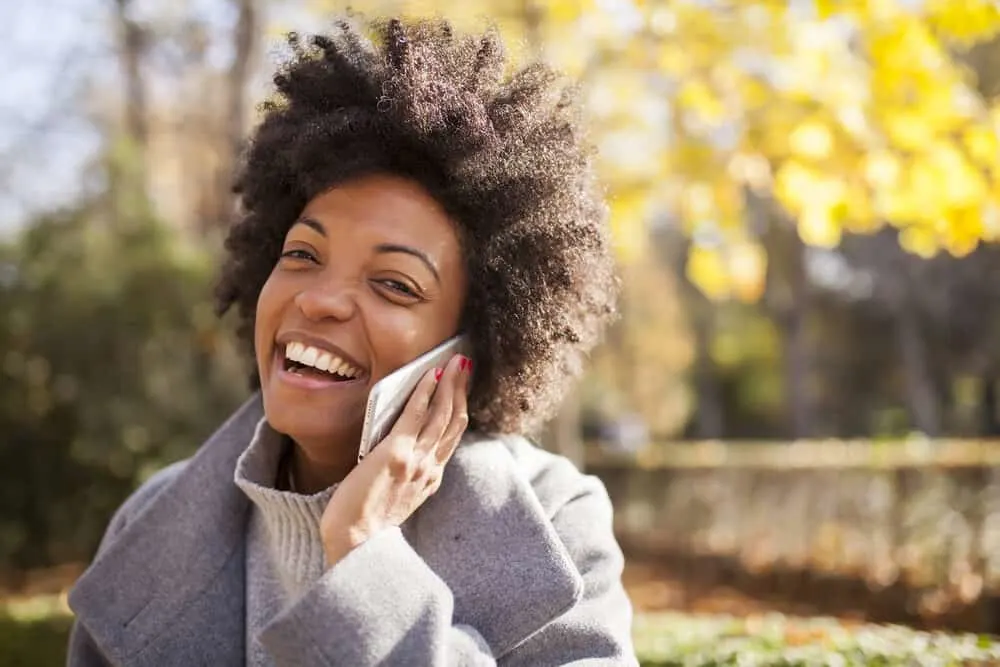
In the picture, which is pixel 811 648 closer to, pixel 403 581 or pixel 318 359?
pixel 403 581

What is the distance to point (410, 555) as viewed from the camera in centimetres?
189

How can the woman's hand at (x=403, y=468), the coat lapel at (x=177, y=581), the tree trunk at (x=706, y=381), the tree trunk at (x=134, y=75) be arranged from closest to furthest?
1. the woman's hand at (x=403, y=468)
2. the coat lapel at (x=177, y=581)
3. the tree trunk at (x=134, y=75)
4. the tree trunk at (x=706, y=381)

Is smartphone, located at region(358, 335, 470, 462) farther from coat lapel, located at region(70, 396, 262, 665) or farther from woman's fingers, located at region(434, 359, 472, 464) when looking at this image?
coat lapel, located at region(70, 396, 262, 665)

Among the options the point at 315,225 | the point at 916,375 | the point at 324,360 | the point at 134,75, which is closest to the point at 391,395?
the point at 324,360

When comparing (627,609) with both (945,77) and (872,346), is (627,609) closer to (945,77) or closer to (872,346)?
(945,77)

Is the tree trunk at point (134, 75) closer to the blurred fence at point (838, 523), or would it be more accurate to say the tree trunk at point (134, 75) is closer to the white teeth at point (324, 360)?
the blurred fence at point (838, 523)

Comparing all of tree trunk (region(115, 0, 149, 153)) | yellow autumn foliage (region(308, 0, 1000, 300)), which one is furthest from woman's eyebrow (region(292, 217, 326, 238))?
tree trunk (region(115, 0, 149, 153))

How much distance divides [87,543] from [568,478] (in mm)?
7285

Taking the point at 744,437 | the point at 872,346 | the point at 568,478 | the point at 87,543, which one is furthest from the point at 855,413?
the point at 568,478

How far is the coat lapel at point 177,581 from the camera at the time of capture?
221 cm

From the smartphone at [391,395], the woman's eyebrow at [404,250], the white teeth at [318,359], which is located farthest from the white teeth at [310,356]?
the woman's eyebrow at [404,250]

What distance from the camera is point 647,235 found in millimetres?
9609

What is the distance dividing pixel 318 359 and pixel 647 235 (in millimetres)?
7853

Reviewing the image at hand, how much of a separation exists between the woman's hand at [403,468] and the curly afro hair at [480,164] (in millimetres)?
227
